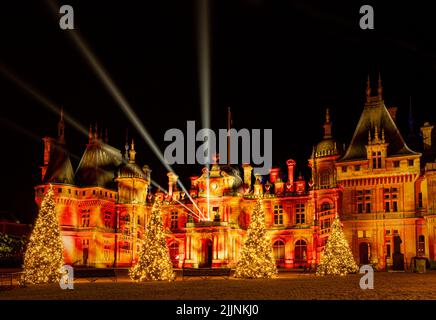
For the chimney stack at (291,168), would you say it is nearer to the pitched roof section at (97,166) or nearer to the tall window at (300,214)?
the tall window at (300,214)

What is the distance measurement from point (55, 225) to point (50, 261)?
1946 millimetres

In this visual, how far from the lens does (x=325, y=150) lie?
5084cm

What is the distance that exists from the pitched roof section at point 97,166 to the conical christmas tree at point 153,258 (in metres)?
29.0

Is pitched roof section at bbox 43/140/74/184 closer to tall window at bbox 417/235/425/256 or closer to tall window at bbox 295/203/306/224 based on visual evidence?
tall window at bbox 295/203/306/224

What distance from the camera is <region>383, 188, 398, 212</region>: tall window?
43.8 meters

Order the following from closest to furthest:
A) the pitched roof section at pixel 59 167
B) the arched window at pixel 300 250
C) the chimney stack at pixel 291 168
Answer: the arched window at pixel 300 250 < the chimney stack at pixel 291 168 < the pitched roof section at pixel 59 167

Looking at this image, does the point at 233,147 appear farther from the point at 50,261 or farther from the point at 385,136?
the point at 50,261

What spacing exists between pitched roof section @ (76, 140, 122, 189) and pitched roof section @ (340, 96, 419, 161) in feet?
87.4

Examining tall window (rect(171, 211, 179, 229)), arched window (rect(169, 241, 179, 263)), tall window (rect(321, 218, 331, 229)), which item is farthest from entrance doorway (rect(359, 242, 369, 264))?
tall window (rect(171, 211, 179, 229))

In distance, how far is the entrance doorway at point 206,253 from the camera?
53.3 meters

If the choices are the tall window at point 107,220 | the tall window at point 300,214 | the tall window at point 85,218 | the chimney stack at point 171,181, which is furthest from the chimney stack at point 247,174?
the tall window at point 85,218

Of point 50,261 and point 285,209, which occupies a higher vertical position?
point 285,209

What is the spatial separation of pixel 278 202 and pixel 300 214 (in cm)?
258
